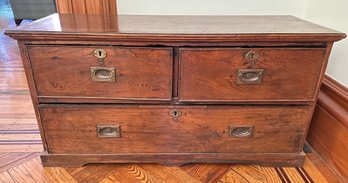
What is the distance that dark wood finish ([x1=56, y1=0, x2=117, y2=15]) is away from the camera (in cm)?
104

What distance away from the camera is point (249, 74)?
0.81 m

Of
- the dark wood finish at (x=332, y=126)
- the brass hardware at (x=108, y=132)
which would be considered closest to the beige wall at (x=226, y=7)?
the dark wood finish at (x=332, y=126)

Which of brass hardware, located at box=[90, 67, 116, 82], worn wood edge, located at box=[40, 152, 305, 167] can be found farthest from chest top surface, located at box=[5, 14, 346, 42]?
worn wood edge, located at box=[40, 152, 305, 167]

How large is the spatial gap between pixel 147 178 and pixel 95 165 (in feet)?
0.68

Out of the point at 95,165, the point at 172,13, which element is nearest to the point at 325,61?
the point at 172,13

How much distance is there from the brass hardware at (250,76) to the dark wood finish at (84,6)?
0.61 metres

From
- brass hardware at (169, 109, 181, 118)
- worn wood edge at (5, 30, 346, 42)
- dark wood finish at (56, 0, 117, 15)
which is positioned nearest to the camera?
worn wood edge at (5, 30, 346, 42)

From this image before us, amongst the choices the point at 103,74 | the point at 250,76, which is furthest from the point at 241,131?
the point at 103,74

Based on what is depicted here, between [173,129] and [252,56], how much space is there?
1.14ft

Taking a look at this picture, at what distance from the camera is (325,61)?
0.79 m

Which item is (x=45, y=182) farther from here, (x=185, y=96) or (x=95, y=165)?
(x=185, y=96)

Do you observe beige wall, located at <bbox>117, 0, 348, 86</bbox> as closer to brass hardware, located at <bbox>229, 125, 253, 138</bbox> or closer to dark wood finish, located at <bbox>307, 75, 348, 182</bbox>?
dark wood finish, located at <bbox>307, 75, 348, 182</bbox>

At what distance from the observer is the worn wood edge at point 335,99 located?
92 cm

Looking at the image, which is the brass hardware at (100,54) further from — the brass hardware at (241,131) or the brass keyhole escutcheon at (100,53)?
the brass hardware at (241,131)
